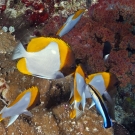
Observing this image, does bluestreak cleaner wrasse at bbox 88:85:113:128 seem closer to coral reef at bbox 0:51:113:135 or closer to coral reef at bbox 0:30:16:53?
coral reef at bbox 0:51:113:135

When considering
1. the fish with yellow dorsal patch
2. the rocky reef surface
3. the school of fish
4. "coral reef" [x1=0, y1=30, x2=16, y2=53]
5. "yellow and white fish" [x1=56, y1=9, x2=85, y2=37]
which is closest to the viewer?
the school of fish

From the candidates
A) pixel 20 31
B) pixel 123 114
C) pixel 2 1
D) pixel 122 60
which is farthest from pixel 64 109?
pixel 2 1

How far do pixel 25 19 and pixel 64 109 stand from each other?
6.80ft

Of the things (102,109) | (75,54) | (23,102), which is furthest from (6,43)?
(102,109)

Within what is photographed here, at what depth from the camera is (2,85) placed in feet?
9.72

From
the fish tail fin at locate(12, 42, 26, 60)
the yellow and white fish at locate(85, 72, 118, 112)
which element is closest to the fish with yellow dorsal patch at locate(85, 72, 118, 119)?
the yellow and white fish at locate(85, 72, 118, 112)

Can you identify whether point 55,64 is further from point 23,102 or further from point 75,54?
point 75,54

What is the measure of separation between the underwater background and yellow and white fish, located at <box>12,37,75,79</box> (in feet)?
2.88

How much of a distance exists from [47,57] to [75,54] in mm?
1770

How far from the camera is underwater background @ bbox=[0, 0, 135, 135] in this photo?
305 centimetres

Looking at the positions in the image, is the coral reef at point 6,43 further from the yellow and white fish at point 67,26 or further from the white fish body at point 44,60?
the white fish body at point 44,60

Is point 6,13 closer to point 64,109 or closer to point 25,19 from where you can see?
point 25,19

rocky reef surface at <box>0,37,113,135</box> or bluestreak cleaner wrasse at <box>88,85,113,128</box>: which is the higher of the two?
bluestreak cleaner wrasse at <box>88,85,113,128</box>

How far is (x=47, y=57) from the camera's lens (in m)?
1.97
